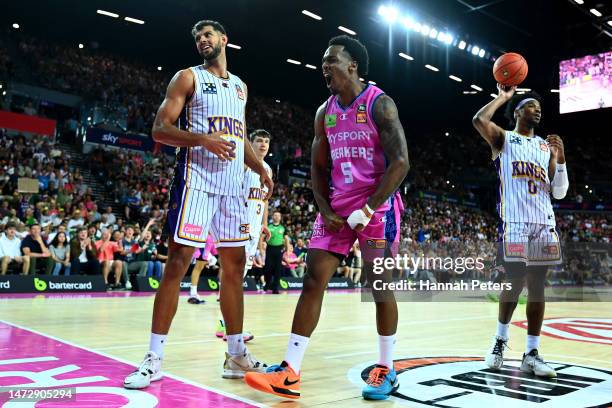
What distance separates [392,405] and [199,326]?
3.56 m

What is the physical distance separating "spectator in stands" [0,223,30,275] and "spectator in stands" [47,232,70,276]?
1.76 ft

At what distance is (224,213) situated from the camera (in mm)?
3639

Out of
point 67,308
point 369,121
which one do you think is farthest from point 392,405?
point 67,308

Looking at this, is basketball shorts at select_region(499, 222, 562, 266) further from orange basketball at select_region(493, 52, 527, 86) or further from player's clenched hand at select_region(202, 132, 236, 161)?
player's clenched hand at select_region(202, 132, 236, 161)

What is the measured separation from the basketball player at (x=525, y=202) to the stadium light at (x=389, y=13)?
13.4 metres

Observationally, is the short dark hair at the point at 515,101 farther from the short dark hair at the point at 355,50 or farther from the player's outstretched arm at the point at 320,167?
the player's outstretched arm at the point at 320,167

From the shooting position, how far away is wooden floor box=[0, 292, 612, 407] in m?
3.41

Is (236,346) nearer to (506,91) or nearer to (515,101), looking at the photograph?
(506,91)

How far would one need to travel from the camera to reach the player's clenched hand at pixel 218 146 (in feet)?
11.0

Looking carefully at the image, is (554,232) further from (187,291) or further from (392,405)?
(187,291)

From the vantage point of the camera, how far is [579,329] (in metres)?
6.39

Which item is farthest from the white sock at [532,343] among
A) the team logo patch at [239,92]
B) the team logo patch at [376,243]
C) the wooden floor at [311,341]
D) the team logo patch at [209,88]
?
the team logo patch at [209,88]

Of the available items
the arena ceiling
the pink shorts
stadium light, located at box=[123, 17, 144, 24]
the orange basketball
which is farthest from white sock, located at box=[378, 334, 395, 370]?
stadium light, located at box=[123, 17, 144, 24]

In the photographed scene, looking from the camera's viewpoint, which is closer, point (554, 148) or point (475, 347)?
point (554, 148)
